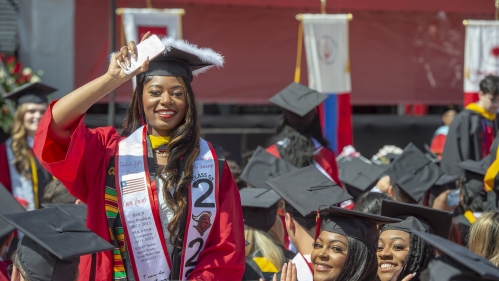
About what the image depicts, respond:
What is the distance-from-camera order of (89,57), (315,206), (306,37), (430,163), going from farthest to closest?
(89,57) → (306,37) → (430,163) → (315,206)

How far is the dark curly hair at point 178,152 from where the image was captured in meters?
3.00

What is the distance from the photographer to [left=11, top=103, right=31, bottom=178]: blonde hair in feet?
19.8

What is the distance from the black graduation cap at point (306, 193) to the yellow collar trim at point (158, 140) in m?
0.82

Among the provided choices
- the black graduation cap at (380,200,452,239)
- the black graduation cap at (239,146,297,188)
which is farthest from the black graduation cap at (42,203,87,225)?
the black graduation cap at (239,146,297,188)

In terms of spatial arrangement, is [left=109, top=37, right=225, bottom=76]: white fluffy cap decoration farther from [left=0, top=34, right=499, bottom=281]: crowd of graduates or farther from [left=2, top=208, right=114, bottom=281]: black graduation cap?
[left=2, top=208, right=114, bottom=281]: black graduation cap

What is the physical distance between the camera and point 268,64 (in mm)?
10953

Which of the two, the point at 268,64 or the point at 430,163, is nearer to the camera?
the point at 430,163

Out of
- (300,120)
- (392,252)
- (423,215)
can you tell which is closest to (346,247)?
(392,252)

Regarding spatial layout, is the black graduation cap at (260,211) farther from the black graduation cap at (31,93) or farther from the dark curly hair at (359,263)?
the black graduation cap at (31,93)

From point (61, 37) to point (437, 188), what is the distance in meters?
5.86

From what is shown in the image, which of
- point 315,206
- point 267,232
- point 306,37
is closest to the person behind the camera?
point 315,206

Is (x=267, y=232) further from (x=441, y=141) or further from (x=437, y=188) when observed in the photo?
(x=441, y=141)

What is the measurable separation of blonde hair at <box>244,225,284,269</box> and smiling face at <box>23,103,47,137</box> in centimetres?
248

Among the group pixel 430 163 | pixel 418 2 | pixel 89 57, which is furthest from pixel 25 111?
pixel 418 2
